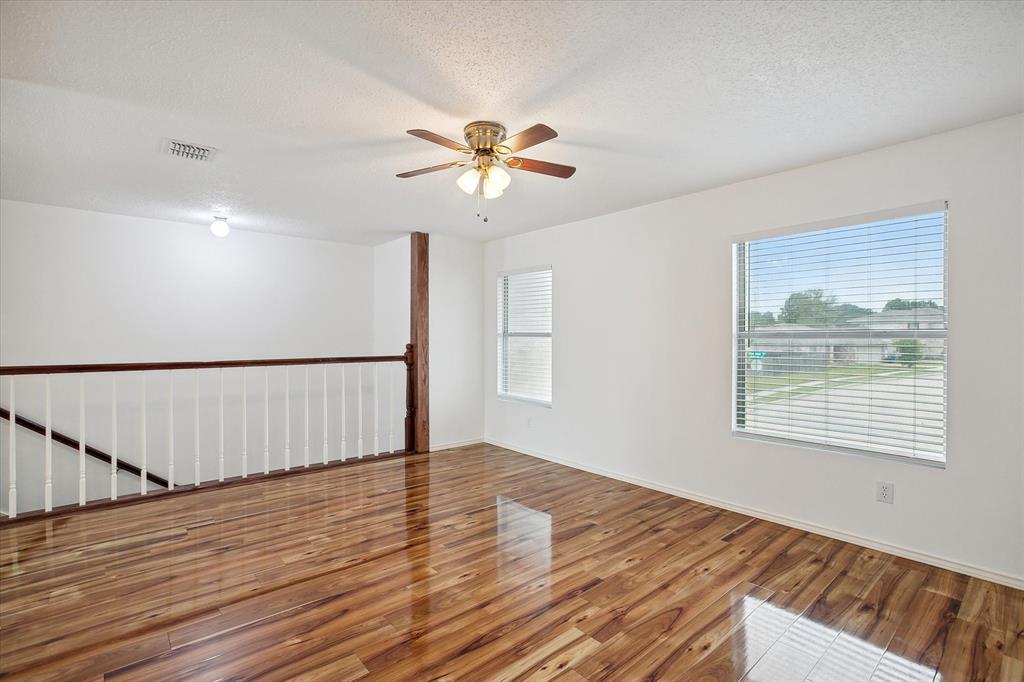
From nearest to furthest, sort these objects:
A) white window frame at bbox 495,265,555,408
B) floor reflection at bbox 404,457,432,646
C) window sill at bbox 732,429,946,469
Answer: floor reflection at bbox 404,457,432,646
window sill at bbox 732,429,946,469
white window frame at bbox 495,265,555,408

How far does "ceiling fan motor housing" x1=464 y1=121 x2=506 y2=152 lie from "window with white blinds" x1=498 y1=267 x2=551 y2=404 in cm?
264

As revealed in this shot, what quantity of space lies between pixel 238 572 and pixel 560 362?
10.6 ft

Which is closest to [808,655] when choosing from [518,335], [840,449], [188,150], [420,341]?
[840,449]

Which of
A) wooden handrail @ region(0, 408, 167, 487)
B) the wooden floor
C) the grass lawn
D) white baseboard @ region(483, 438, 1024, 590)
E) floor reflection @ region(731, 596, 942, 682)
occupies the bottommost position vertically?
floor reflection @ region(731, 596, 942, 682)

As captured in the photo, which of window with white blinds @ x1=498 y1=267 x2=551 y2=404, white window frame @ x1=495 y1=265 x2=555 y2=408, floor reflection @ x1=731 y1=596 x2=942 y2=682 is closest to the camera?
floor reflection @ x1=731 y1=596 x2=942 y2=682

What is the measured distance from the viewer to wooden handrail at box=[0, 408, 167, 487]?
4.09 m

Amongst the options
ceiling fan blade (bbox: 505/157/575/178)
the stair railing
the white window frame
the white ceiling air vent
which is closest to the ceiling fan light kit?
ceiling fan blade (bbox: 505/157/575/178)

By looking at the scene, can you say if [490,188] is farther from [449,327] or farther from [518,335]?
[449,327]

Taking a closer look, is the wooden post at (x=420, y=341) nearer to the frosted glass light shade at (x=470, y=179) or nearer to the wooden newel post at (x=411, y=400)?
the wooden newel post at (x=411, y=400)

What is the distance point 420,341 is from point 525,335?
46.0 inches

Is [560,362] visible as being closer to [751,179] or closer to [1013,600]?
[751,179]

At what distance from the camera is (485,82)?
217 cm

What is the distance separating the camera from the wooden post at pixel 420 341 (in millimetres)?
5348

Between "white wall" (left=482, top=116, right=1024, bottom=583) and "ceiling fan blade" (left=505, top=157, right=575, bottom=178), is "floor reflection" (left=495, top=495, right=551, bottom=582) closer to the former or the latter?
"white wall" (left=482, top=116, right=1024, bottom=583)
